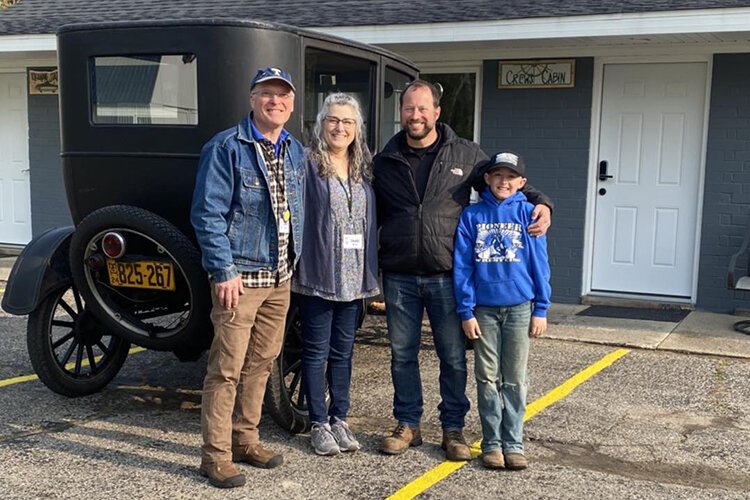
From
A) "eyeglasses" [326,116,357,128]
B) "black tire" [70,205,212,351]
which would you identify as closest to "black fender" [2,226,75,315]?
"black tire" [70,205,212,351]

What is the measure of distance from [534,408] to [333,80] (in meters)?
2.31

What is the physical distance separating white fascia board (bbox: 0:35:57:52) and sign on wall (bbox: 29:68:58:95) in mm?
807

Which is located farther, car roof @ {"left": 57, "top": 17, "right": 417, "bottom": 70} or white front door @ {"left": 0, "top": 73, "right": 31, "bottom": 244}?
white front door @ {"left": 0, "top": 73, "right": 31, "bottom": 244}

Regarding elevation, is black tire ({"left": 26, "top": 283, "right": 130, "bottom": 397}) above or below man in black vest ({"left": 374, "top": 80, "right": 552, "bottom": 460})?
below

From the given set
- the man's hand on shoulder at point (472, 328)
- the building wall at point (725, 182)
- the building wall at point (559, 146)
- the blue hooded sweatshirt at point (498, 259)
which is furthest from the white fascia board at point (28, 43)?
the man's hand on shoulder at point (472, 328)

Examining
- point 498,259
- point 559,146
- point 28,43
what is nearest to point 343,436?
point 498,259

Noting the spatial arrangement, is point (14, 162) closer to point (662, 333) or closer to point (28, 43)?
point (28, 43)

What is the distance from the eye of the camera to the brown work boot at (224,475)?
3656 millimetres

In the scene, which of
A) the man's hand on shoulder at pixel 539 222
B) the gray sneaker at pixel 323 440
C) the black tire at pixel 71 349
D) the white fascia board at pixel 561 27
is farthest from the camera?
the white fascia board at pixel 561 27

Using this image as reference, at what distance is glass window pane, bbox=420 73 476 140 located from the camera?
8820mm

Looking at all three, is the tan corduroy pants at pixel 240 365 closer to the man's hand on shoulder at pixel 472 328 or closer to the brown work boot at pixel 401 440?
the brown work boot at pixel 401 440

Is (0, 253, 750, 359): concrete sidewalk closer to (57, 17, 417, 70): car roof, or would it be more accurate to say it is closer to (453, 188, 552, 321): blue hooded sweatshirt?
(453, 188, 552, 321): blue hooded sweatshirt

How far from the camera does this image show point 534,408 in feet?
15.9

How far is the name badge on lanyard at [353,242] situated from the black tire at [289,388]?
0.60 meters
